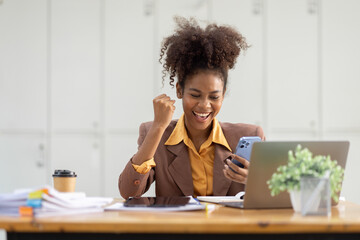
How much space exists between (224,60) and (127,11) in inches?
75.4

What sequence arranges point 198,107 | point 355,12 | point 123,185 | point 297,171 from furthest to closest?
point 355,12 → point 198,107 → point 123,185 → point 297,171

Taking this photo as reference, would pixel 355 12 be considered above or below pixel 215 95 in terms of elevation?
above

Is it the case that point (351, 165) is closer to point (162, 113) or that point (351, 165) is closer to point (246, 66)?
point (246, 66)

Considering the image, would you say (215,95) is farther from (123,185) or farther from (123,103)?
(123,103)

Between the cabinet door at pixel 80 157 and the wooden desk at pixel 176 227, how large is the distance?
8.92ft

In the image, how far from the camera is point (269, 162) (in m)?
1.36

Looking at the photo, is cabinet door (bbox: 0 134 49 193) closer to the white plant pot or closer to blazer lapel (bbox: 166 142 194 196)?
blazer lapel (bbox: 166 142 194 196)

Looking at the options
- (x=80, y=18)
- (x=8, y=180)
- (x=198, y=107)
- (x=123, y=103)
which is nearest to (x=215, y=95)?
(x=198, y=107)

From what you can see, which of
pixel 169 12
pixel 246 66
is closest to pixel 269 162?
pixel 246 66

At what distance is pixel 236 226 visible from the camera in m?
1.11

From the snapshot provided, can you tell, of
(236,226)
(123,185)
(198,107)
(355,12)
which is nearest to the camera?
(236,226)

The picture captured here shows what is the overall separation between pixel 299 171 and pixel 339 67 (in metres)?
2.81

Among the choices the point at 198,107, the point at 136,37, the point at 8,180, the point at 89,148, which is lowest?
the point at 8,180

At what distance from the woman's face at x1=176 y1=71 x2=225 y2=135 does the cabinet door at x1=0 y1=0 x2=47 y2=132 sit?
82.1 inches
